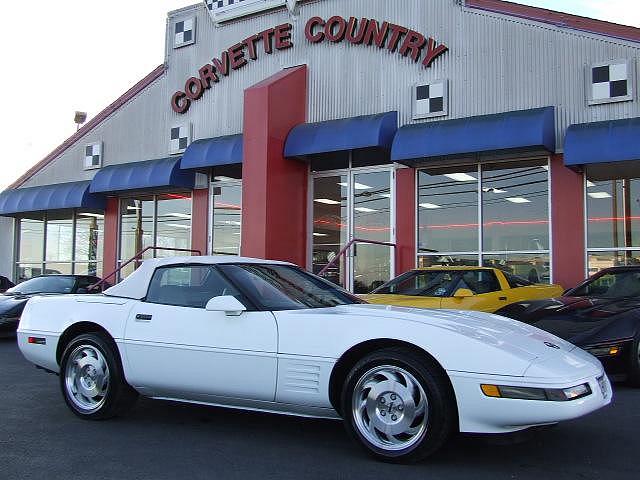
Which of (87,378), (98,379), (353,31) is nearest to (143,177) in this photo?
(353,31)

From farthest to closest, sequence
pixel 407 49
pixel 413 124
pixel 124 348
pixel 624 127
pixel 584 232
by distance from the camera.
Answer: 1. pixel 407 49
2. pixel 413 124
3. pixel 584 232
4. pixel 624 127
5. pixel 124 348

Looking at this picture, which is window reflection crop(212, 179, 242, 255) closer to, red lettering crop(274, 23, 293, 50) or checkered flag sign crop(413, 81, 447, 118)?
red lettering crop(274, 23, 293, 50)

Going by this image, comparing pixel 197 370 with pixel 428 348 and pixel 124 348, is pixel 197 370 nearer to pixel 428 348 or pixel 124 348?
pixel 124 348

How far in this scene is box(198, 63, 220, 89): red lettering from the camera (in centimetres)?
1536

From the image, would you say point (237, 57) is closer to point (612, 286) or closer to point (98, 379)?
point (612, 286)

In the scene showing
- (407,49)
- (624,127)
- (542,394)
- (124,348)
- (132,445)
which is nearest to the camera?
(542,394)

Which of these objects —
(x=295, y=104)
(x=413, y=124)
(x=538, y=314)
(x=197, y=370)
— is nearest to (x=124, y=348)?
(x=197, y=370)

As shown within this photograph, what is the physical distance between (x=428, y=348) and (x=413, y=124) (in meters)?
8.69

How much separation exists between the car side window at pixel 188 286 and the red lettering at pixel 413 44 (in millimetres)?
9026

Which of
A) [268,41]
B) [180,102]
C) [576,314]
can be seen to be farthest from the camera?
[180,102]

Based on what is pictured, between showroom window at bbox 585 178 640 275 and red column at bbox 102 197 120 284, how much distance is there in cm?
1180

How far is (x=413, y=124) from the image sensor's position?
11.9 m

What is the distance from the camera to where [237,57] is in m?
15.0

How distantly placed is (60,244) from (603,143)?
15234 millimetres
